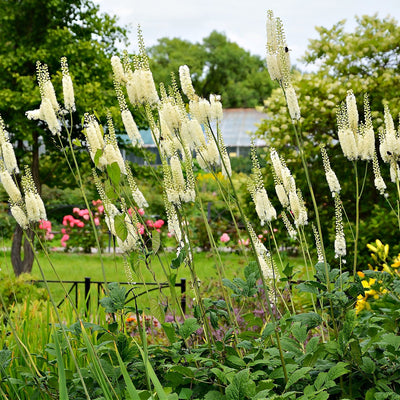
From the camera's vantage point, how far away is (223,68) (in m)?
30.4

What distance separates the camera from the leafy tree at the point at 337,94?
25.7 ft

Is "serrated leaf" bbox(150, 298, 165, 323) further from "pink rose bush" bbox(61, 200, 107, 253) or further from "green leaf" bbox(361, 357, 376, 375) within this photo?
"pink rose bush" bbox(61, 200, 107, 253)

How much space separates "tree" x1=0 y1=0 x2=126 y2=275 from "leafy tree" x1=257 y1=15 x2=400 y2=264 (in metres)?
2.96

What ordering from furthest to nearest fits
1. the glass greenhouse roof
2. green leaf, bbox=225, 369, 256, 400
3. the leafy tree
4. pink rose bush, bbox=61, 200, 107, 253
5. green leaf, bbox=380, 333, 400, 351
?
the glass greenhouse roof
pink rose bush, bbox=61, 200, 107, 253
the leafy tree
green leaf, bbox=380, 333, 400, 351
green leaf, bbox=225, 369, 256, 400

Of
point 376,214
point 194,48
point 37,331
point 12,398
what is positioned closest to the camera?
point 12,398

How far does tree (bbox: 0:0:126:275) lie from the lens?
7926 millimetres

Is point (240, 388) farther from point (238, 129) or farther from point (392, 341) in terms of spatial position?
point (238, 129)

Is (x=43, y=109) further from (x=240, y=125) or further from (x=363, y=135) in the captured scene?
(x=240, y=125)

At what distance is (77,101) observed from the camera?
7887 millimetres

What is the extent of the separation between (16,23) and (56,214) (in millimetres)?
5995

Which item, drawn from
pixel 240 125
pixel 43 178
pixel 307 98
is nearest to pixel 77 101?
pixel 43 178

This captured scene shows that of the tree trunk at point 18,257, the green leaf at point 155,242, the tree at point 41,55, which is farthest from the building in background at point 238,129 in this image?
the green leaf at point 155,242

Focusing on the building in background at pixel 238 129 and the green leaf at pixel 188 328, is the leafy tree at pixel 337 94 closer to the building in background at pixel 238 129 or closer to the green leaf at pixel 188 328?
the green leaf at pixel 188 328

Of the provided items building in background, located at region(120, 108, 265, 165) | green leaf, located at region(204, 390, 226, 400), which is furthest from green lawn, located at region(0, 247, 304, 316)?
building in background, located at region(120, 108, 265, 165)
